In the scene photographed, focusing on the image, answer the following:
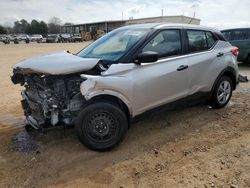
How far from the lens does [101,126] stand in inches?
162

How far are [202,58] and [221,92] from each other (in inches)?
40.0

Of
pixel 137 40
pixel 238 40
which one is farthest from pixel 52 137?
pixel 238 40

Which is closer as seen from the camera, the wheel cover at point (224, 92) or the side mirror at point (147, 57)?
the side mirror at point (147, 57)

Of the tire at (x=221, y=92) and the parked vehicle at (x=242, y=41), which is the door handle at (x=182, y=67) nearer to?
the tire at (x=221, y=92)

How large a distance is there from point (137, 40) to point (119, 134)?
146 centimetres

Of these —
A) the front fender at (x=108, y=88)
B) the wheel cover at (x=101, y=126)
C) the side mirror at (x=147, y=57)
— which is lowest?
the wheel cover at (x=101, y=126)

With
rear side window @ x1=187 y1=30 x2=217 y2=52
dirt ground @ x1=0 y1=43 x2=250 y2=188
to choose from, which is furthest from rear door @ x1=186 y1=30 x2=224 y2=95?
dirt ground @ x1=0 y1=43 x2=250 y2=188

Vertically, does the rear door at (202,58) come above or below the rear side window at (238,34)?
below

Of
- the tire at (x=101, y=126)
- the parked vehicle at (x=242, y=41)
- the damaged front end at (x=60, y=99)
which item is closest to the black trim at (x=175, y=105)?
the tire at (x=101, y=126)

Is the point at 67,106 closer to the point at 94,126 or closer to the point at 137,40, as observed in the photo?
the point at 94,126

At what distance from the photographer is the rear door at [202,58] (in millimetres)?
5203

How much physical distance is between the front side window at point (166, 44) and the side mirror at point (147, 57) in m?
0.24

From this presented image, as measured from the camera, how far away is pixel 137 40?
455 cm

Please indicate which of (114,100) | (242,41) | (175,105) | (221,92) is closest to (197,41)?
(221,92)
